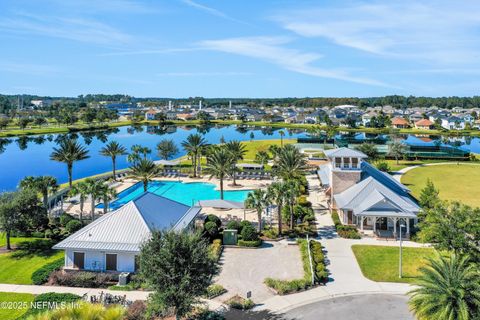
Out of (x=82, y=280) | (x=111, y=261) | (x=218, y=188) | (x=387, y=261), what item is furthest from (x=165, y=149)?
(x=387, y=261)

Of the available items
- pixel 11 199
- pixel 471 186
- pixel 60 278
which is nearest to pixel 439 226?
pixel 60 278

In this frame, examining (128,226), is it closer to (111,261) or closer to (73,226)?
(111,261)

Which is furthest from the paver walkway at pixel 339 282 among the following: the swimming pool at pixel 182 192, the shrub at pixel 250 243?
the swimming pool at pixel 182 192

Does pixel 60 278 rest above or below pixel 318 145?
below

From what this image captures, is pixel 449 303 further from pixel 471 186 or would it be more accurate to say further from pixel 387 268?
pixel 471 186

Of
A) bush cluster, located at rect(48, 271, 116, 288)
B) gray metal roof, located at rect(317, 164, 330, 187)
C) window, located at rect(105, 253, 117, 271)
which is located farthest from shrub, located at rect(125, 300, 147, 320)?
gray metal roof, located at rect(317, 164, 330, 187)

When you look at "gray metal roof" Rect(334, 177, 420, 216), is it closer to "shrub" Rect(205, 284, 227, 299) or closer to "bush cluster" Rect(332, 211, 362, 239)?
"bush cluster" Rect(332, 211, 362, 239)

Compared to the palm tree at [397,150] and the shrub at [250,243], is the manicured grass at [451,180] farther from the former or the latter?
the shrub at [250,243]
